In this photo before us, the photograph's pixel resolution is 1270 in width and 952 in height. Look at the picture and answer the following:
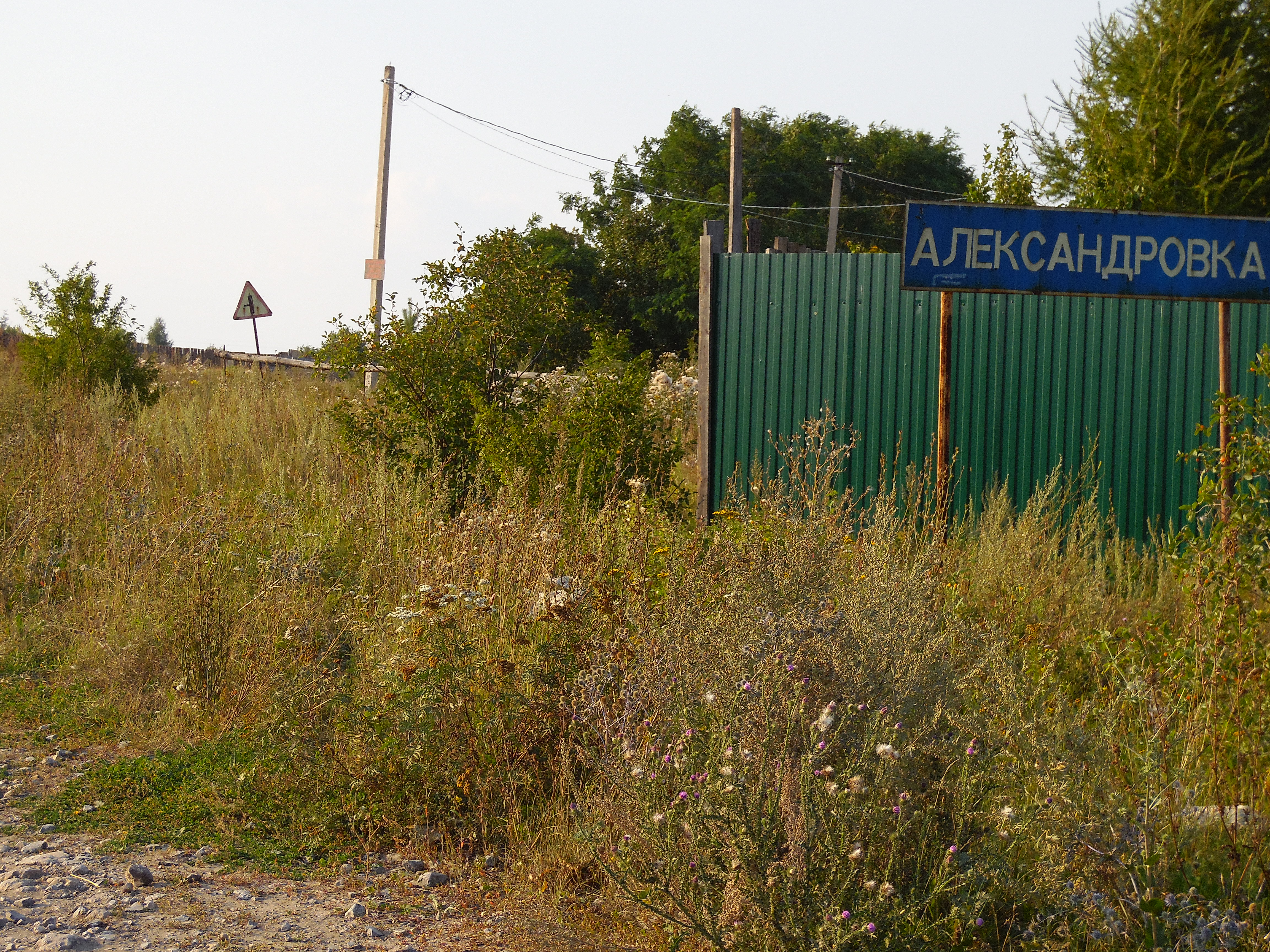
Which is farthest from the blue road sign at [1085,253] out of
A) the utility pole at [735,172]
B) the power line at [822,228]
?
the power line at [822,228]

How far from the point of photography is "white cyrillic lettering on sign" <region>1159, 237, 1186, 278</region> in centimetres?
562

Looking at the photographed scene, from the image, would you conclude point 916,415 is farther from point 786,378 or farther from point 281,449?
point 281,449

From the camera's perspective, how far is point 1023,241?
18.7ft

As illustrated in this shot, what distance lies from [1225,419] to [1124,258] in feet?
6.13

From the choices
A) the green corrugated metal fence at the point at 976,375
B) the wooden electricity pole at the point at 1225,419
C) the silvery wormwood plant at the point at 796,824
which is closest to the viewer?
the silvery wormwood plant at the point at 796,824

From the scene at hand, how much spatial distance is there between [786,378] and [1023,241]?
2188 millimetres

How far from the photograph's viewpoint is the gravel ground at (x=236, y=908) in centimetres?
293

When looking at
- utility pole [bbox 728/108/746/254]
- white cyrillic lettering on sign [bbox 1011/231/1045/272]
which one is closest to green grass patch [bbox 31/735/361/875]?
white cyrillic lettering on sign [bbox 1011/231/1045/272]

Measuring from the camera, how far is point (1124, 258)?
566cm

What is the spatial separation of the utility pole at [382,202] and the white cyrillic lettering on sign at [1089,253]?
11.0 metres

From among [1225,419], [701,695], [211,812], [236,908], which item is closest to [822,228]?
[1225,419]

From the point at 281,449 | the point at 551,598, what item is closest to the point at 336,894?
the point at 551,598

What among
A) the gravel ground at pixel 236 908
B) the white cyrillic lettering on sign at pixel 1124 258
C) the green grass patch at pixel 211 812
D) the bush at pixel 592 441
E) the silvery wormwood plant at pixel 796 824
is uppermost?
the white cyrillic lettering on sign at pixel 1124 258

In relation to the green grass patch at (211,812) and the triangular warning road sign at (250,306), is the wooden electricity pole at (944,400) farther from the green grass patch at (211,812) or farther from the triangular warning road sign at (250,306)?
the triangular warning road sign at (250,306)
